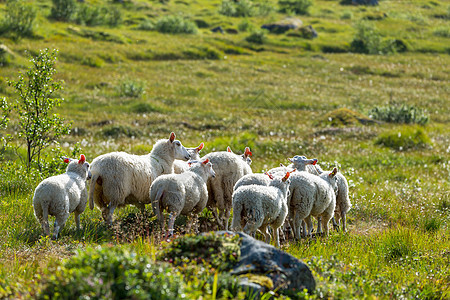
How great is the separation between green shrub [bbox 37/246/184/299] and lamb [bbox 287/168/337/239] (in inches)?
169

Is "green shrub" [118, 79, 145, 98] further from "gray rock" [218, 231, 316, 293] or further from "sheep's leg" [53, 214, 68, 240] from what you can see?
"gray rock" [218, 231, 316, 293]

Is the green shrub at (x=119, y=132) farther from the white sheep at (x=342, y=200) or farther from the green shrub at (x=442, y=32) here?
the green shrub at (x=442, y=32)

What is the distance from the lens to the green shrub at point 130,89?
2904 centimetres

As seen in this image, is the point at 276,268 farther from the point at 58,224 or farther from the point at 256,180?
the point at 58,224

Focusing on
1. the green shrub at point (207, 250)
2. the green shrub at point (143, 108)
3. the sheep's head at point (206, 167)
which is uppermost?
the green shrub at point (207, 250)

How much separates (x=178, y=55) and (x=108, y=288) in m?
41.1

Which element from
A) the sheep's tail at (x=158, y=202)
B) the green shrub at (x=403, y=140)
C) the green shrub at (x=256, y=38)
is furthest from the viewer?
the green shrub at (x=256, y=38)

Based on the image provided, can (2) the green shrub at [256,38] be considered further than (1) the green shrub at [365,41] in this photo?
Yes

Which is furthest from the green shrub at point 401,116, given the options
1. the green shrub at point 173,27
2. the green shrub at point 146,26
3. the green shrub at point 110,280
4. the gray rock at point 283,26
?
the gray rock at point 283,26

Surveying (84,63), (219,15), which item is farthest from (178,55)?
(219,15)

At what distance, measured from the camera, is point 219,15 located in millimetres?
78312

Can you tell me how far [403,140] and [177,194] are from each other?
1454cm

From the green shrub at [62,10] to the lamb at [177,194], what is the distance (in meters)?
53.7

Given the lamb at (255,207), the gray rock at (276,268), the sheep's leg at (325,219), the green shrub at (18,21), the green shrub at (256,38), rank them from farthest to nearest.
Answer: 1. the green shrub at (256,38)
2. the green shrub at (18,21)
3. the sheep's leg at (325,219)
4. the lamb at (255,207)
5. the gray rock at (276,268)
